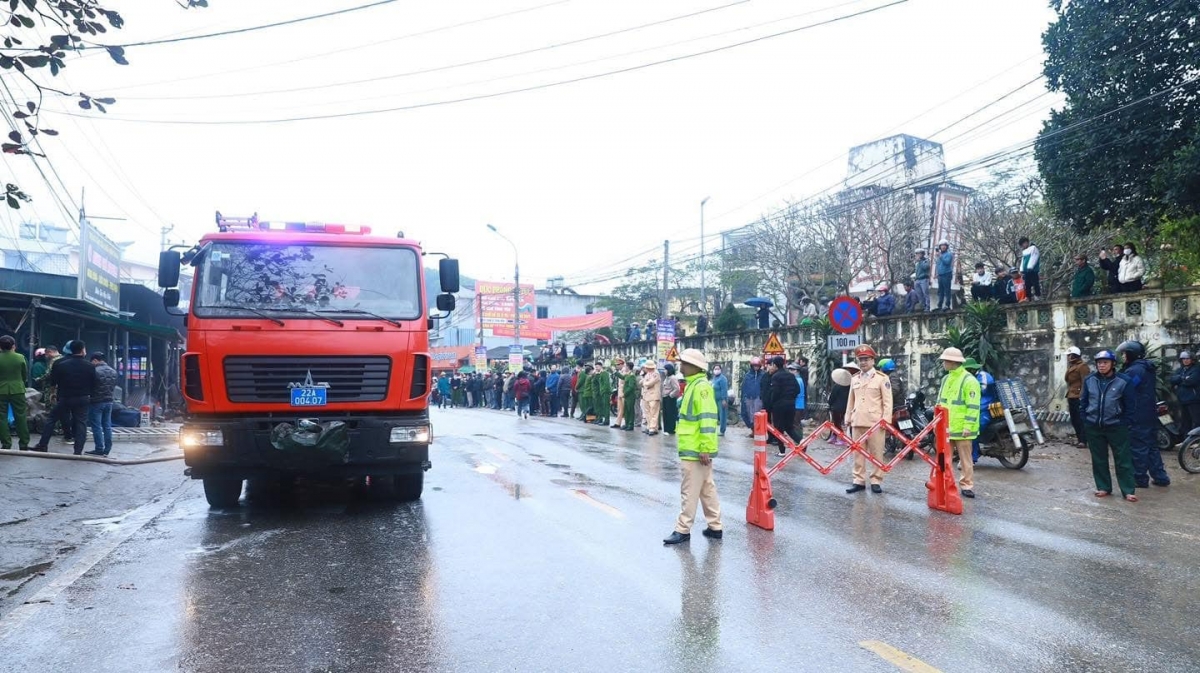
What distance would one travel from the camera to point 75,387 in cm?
1241

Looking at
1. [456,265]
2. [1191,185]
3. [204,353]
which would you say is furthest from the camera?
[1191,185]

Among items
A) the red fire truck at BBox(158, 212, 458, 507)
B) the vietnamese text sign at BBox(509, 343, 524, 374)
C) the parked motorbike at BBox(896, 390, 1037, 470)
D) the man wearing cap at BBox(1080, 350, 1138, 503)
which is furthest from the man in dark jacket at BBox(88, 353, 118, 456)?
the vietnamese text sign at BBox(509, 343, 524, 374)

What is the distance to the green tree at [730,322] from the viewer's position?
29859mm

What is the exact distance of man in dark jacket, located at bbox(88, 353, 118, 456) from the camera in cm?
1287

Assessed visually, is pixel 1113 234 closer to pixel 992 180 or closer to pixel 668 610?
pixel 992 180

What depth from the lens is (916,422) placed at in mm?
14320

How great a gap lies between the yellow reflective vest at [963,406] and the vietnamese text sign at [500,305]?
1496 inches

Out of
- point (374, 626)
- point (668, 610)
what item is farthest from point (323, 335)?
point (668, 610)

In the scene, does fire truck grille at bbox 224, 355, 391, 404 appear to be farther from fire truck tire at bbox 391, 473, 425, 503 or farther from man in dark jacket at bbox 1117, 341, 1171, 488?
man in dark jacket at bbox 1117, 341, 1171, 488

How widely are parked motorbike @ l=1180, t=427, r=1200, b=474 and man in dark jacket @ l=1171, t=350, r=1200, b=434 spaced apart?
6.35ft

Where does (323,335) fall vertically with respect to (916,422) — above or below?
above

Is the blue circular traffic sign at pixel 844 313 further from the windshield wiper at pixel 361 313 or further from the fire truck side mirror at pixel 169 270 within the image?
the fire truck side mirror at pixel 169 270

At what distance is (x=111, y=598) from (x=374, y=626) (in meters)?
2.03

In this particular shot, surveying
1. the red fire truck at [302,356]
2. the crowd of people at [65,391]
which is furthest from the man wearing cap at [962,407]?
the crowd of people at [65,391]
